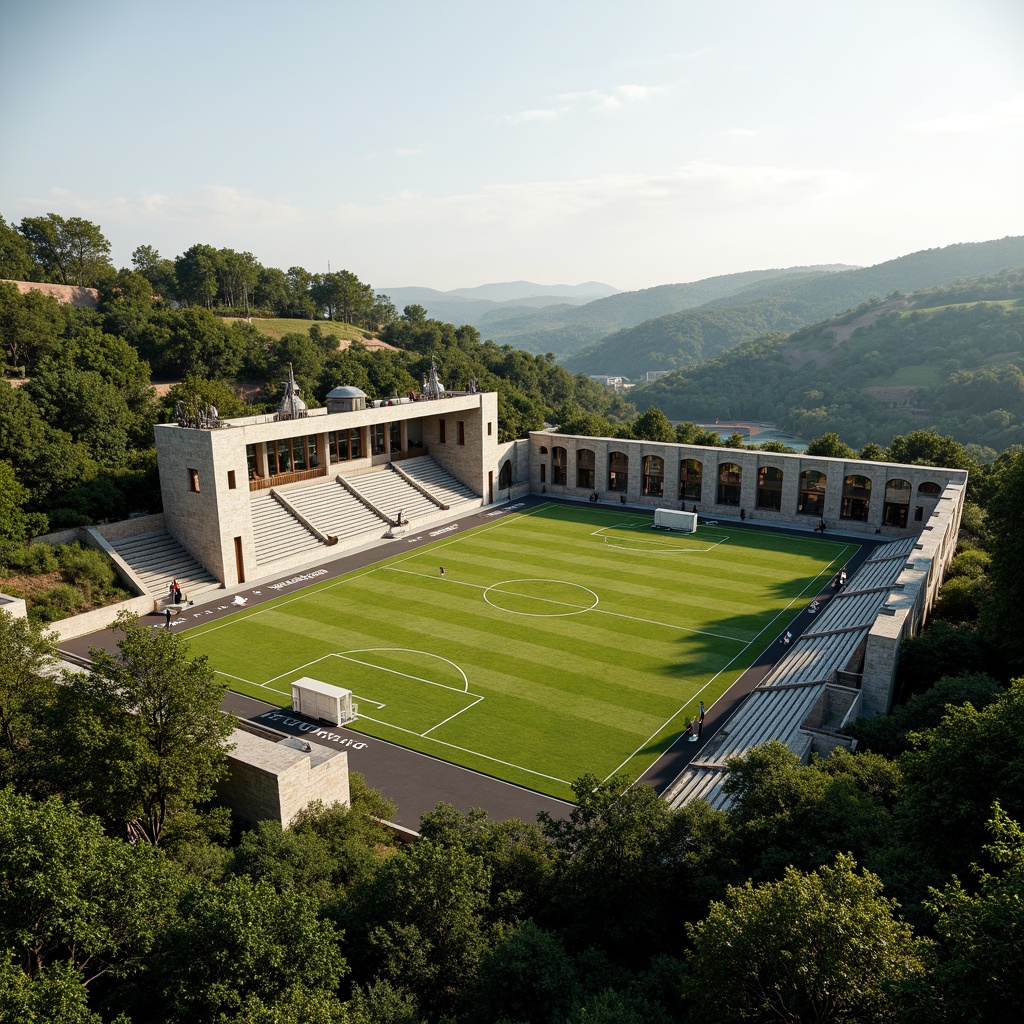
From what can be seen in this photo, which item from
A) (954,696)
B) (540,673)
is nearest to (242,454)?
(540,673)

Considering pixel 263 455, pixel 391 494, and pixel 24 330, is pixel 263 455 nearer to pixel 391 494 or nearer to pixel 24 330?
pixel 391 494

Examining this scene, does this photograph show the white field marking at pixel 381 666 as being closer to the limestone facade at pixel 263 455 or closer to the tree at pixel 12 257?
the limestone facade at pixel 263 455

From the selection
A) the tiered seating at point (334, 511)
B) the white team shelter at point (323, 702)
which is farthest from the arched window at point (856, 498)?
the white team shelter at point (323, 702)

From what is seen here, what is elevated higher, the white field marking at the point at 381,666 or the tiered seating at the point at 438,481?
the tiered seating at the point at 438,481

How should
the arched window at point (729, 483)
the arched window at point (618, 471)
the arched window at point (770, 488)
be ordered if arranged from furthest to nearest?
the arched window at point (618, 471)
the arched window at point (729, 483)
the arched window at point (770, 488)

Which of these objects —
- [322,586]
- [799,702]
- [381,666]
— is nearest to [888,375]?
[322,586]

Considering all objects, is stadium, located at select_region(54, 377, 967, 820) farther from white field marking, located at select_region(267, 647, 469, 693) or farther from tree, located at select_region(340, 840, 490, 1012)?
tree, located at select_region(340, 840, 490, 1012)

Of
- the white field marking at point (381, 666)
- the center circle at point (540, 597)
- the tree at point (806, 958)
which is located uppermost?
the tree at point (806, 958)
